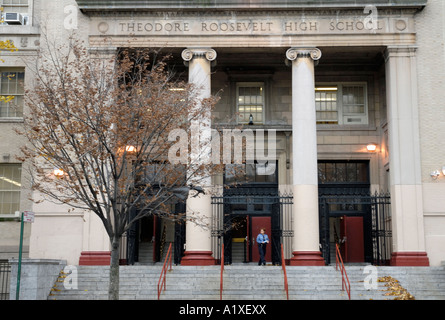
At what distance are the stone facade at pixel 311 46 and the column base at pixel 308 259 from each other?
194mm

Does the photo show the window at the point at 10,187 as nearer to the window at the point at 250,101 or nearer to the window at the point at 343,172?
the window at the point at 250,101

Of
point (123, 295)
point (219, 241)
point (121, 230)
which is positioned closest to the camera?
point (121, 230)

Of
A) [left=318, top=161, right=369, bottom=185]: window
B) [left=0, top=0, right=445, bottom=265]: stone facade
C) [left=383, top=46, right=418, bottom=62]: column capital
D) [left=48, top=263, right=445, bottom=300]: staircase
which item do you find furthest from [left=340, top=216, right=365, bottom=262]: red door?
[left=383, top=46, right=418, bottom=62]: column capital

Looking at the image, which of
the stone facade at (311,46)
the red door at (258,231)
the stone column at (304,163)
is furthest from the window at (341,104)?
the red door at (258,231)

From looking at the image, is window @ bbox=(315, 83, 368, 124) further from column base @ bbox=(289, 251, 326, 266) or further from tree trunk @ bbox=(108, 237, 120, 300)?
tree trunk @ bbox=(108, 237, 120, 300)

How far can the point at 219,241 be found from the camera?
2552 centimetres

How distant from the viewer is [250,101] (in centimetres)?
2809

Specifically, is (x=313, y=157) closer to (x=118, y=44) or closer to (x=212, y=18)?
(x=212, y=18)

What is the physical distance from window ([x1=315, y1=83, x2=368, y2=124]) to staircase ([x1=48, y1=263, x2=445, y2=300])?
317 inches

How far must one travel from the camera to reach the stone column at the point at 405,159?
75.7ft

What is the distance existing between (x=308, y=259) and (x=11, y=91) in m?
13.9

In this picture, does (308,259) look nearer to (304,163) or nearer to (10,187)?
(304,163)
